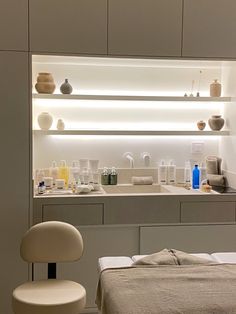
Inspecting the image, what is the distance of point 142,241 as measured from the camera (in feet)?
10.6

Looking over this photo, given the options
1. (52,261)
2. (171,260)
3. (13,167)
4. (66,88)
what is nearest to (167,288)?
(171,260)

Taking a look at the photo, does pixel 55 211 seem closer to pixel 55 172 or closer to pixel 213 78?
pixel 55 172

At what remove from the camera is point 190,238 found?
329 centimetres

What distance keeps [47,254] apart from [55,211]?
54 cm

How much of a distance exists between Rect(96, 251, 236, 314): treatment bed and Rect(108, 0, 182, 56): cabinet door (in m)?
1.56

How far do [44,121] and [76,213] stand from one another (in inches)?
32.9

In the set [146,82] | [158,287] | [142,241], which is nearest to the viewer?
[158,287]

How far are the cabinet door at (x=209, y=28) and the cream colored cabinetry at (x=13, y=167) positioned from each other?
1211 millimetres

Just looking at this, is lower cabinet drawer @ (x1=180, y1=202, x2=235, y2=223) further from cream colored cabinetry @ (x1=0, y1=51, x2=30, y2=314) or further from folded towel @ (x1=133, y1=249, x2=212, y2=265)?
cream colored cabinetry @ (x1=0, y1=51, x2=30, y2=314)

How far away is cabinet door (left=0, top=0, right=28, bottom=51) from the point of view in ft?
9.71

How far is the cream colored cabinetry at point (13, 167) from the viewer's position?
301cm

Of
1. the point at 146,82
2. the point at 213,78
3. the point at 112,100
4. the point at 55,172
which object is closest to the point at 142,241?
the point at 55,172

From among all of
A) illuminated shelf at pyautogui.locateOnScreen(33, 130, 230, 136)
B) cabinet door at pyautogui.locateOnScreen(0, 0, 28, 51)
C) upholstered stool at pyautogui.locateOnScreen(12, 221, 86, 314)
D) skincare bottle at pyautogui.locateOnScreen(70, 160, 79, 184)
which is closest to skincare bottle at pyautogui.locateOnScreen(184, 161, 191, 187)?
illuminated shelf at pyautogui.locateOnScreen(33, 130, 230, 136)

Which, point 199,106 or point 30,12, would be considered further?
point 199,106
